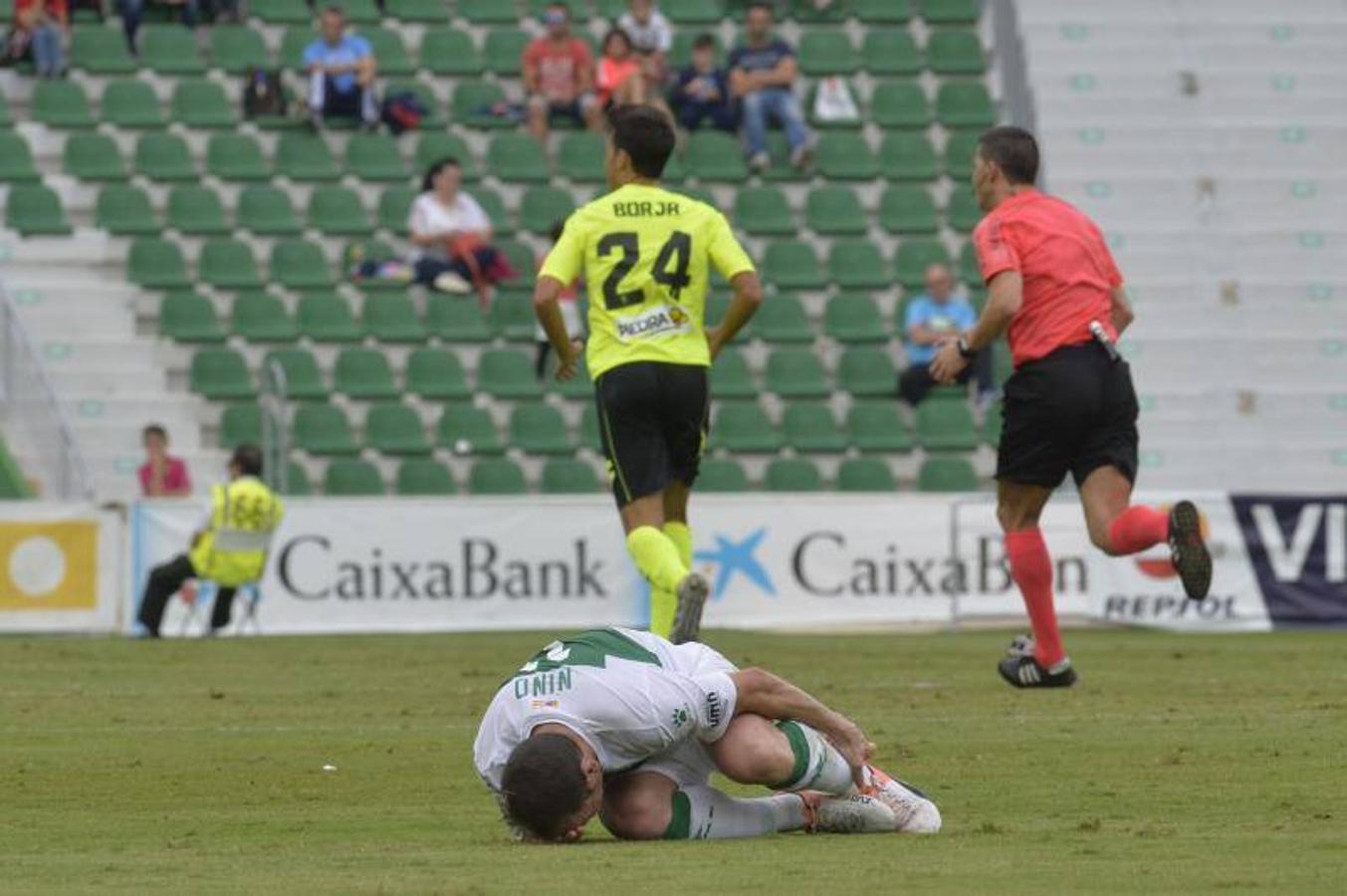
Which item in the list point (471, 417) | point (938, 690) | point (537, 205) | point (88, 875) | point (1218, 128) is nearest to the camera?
point (88, 875)

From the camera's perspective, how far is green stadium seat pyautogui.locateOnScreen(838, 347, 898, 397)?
79.8 ft

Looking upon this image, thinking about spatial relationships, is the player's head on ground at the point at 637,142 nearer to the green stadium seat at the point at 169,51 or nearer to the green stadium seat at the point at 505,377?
the green stadium seat at the point at 505,377

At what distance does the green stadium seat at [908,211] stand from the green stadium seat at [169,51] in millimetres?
6406

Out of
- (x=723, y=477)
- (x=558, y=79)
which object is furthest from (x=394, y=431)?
(x=558, y=79)

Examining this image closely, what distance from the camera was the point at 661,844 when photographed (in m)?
7.38

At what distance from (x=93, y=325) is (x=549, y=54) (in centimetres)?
481

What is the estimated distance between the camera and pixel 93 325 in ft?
79.4

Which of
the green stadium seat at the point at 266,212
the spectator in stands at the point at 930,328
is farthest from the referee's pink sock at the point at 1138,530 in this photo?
the green stadium seat at the point at 266,212

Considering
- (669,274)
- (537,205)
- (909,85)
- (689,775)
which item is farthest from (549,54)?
(689,775)

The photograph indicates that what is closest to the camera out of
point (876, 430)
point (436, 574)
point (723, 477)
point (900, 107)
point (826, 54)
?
point (436, 574)

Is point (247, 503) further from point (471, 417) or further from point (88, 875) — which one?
Answer: point (88, 875)

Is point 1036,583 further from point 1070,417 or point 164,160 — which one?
point 164,160

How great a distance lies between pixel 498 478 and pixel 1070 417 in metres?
11.7

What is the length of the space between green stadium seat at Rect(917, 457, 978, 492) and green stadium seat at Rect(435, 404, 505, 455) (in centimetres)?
356
